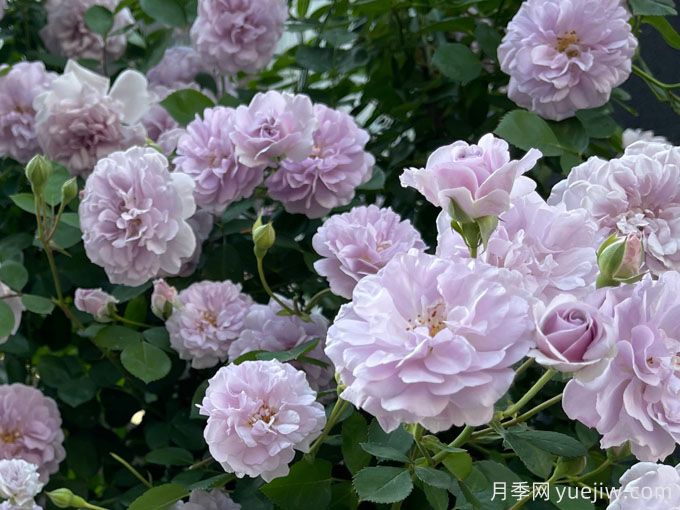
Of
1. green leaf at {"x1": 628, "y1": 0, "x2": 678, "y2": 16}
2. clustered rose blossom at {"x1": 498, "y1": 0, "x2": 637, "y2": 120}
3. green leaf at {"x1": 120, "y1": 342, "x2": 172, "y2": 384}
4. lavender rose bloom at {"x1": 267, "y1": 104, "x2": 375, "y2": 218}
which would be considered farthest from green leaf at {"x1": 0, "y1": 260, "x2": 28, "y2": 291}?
green leaf at {"x1": 628, "y1": 0, "x2": 678, "y2": 16}

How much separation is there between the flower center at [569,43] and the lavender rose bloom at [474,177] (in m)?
0.30

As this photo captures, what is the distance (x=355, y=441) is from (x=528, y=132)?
281mm

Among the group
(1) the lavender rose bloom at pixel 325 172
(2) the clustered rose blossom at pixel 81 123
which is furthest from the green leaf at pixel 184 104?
(1) the lavender rose bloom at pixel 325 172

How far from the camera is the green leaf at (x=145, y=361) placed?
0.67 metres

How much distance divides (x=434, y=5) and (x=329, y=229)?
1.06 ft

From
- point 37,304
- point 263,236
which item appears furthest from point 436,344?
point 37,304

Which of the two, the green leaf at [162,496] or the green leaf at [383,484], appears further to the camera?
the green leaf at [162,496]

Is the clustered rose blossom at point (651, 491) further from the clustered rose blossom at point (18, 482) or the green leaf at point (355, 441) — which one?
the clustered rose blossom at point (18, 482)

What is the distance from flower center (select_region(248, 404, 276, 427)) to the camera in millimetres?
502

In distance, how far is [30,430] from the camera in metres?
0.74

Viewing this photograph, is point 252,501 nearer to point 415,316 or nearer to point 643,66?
point 415,316

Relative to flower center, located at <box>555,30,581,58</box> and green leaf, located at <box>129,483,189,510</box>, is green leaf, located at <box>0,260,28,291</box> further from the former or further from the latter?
flower center, located at <box>555,30,581,58</box>

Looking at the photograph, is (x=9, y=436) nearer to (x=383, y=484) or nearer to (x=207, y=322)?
(x=207, y=322)

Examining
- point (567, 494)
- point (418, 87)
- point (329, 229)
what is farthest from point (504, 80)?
point (567, 494)
